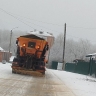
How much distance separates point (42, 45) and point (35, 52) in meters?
0.82

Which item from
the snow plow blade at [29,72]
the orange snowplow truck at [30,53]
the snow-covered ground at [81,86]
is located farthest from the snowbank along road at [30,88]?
the orange snowplow truck at [30,53]

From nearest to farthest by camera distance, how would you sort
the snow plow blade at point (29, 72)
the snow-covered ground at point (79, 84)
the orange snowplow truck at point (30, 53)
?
the snow-covered ground at point (79, 84)
the snow plow blade at point (29, 72)
the orange snowplow truck at point (30, 53)

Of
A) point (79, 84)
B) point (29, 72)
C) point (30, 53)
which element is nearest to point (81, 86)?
point (79, 84)

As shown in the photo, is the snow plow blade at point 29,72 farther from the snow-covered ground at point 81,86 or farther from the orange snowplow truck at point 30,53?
the snow-covered ground at point 81,86

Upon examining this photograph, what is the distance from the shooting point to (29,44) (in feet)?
77.1

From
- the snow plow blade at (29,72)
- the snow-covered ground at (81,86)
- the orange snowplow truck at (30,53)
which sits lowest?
the snow-covered ground at (81,86)

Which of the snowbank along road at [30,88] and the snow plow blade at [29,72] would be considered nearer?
the snowbank along road at [30,88]

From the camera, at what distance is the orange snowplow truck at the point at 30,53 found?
23.3m

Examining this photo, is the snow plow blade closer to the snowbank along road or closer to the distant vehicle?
the distant vehicle

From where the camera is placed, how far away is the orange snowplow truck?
23.3m

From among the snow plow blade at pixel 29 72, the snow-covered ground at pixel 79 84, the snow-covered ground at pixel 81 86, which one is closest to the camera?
the snow-covered ground at pixel 81 86

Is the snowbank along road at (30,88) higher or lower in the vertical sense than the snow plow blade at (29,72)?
lower

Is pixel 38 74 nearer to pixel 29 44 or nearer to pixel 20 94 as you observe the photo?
pixel 29 44

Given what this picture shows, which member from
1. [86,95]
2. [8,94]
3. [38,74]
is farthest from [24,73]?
[8,94]
